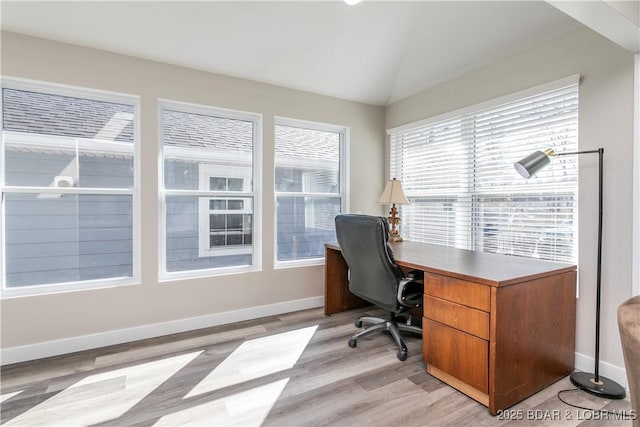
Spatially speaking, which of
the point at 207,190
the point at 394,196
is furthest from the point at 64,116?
the point at 394,196

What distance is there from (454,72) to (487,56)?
32 cm

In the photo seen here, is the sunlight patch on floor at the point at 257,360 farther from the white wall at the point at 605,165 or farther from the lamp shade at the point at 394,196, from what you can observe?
the white wall at the point at 605,165

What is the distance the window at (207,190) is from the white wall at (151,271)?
0.11 metres

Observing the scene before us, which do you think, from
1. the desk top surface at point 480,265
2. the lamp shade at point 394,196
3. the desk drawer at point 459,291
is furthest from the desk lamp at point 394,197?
the desk drawer at point 459,291

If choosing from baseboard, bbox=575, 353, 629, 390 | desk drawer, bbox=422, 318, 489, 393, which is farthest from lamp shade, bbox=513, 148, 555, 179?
baseboard, bbox=575, 353, 629, 390

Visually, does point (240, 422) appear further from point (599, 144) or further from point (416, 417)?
point (599, 144)

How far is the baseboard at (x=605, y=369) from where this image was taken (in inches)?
75.0

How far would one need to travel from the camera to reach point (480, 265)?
2.02m

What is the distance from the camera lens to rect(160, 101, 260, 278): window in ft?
9.07

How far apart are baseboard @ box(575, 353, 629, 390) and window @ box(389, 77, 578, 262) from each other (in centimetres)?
63

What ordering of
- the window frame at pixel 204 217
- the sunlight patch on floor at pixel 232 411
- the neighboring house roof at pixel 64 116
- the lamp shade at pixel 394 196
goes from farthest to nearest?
the lamp shade at pixel 394 196, the window frame at pixel 204 217, the neighboring house roof at pixel 64 116, the sunlight patch on floor at pixel 232 411

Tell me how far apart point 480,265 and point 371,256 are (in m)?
0.68

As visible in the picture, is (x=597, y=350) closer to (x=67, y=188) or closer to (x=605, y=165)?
(x=605, y=165)

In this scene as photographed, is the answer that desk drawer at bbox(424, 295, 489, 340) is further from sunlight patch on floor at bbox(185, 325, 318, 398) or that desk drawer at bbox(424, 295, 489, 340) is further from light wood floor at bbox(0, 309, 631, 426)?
sunlight patch on floor at bbox(185, 325, 318, 398)
